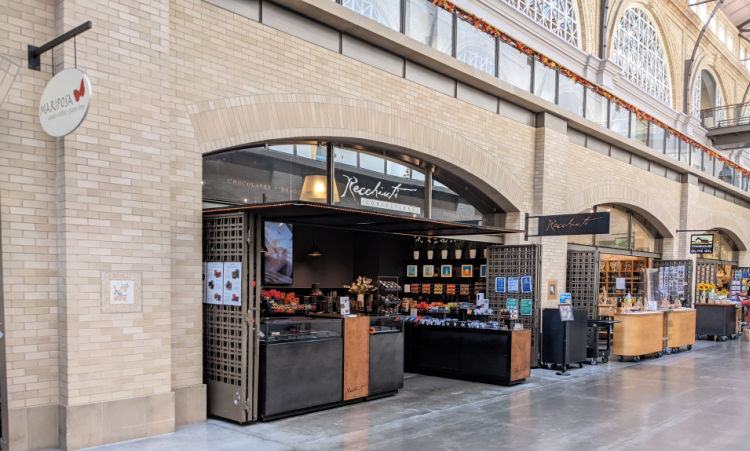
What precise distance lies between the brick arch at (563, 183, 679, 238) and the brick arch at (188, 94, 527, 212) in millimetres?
2463

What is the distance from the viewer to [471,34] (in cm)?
1238

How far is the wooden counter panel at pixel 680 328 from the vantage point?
52.6ft

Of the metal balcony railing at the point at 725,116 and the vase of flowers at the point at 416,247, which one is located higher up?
the metal balcony railing at the point at 725,116

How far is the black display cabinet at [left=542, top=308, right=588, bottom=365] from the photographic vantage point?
12.6 meters

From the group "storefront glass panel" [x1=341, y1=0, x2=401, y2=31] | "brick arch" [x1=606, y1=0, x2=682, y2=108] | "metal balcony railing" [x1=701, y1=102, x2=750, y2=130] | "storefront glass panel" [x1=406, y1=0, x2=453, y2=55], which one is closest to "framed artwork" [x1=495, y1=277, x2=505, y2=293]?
"storefront glass panel" [x1=406, y1=0, x2=453, y2=55]

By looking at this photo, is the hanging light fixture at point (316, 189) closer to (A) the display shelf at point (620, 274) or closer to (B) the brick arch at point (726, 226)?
(A) the display shelf at point (620, 274)

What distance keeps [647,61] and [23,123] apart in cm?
2266

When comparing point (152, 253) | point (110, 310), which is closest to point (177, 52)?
point (152, 253)

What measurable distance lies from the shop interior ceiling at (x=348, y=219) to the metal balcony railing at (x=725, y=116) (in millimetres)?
21344

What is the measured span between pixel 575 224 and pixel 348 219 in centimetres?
533

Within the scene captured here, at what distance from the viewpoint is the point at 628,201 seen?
17891mm

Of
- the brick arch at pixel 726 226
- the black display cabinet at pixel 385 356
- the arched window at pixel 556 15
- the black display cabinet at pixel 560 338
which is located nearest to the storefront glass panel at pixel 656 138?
the arched window at pixel 556 15

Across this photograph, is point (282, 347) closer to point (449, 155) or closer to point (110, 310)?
point (110, 310)

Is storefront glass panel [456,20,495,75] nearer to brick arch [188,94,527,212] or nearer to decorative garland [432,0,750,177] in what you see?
decorative garland [432,0,750,177]
